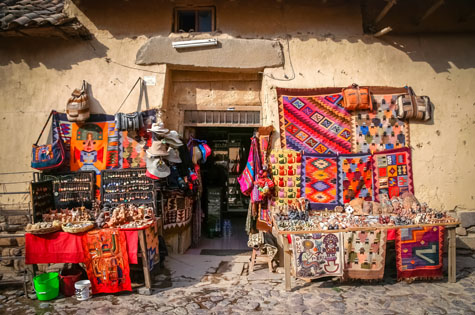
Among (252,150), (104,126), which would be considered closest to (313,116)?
(252,150)

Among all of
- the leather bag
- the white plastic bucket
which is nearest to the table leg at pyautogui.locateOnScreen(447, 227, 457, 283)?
the white plastic bucket

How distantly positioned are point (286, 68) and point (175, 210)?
346 centimetres

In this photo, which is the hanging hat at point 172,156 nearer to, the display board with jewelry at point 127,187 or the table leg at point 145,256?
the display board with jewelry at point 127,187

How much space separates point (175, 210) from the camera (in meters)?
6.22

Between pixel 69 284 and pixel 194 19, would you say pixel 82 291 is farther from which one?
pixel 194 19

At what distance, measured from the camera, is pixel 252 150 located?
6027 millimetres

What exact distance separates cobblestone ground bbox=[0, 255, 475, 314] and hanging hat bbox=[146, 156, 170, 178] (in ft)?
5.60

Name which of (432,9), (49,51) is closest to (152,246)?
(49,51)

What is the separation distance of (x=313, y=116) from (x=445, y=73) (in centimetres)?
271

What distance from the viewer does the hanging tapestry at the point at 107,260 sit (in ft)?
15.0

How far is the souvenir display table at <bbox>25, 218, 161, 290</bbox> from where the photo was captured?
4625mm

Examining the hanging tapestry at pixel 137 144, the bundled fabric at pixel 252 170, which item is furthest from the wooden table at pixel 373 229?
the hanging tapestry at pixel 137 144

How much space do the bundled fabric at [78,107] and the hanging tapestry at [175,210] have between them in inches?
82.5

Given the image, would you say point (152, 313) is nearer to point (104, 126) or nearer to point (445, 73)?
point (104, 126)
